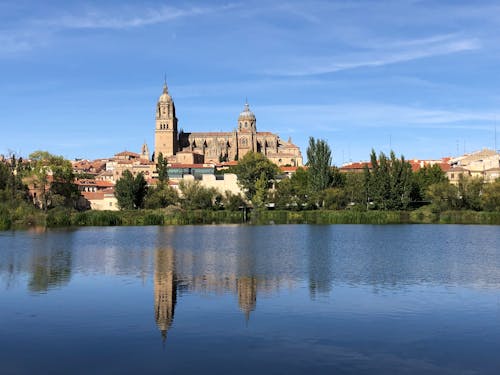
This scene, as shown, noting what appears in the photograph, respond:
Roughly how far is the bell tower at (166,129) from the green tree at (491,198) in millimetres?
90300

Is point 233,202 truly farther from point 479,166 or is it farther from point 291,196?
point 479,166

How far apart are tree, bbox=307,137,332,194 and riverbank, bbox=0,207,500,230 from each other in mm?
5521

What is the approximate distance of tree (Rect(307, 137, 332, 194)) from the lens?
72438mm

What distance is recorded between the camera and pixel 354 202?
7150 cm

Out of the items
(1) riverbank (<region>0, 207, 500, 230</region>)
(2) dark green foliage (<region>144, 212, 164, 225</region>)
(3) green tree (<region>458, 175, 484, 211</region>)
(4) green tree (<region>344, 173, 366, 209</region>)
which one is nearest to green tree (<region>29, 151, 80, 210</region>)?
(1) riverbank (<region>0, 207, 500, 230</region>)

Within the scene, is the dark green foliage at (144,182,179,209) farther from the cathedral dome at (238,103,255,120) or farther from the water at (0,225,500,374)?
the cathedral dome at (238,103,255,120)

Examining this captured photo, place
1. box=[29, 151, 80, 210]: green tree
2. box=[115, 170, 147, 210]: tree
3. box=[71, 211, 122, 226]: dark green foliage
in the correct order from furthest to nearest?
1. box=[115, 170, 147, 210]: tree
2. box=[29, 151, 80, 210]: green tree
3. box=[71, 211, 122, 226]: dark green foliage

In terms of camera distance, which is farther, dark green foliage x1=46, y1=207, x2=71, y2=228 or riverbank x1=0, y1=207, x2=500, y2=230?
riverbank x1=0, y1=207, x2=500, y2=230

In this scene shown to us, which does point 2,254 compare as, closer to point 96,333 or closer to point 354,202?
point 96,333

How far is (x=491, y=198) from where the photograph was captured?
202 ft

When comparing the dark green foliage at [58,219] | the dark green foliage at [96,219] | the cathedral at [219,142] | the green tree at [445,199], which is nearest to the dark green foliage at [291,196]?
the green tree at [445,199]

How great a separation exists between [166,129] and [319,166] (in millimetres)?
77231

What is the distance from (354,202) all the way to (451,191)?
1123cm

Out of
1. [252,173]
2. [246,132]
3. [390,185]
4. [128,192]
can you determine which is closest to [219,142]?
[246,132]
